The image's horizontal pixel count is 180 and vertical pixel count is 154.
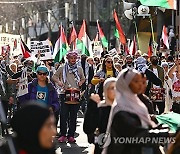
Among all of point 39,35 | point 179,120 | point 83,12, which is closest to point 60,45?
point 179,120

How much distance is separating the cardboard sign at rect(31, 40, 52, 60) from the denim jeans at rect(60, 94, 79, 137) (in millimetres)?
5453

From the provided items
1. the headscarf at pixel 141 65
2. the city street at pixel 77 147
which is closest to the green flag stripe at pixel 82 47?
the headscarf at pixel 141 65

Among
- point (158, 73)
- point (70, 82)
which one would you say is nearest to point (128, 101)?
point (70, 82)

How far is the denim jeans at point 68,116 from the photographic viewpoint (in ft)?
40.1

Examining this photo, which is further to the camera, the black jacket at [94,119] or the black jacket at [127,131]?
the black jacket at [94,119]

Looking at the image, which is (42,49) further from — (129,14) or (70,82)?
A: (129,14)

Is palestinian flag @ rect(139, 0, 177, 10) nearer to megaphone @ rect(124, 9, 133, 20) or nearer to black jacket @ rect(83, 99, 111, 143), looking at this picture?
black jacket @ rect(83, 99, 111, 143)

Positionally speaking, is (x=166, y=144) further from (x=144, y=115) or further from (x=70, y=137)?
(x=70, y=137)

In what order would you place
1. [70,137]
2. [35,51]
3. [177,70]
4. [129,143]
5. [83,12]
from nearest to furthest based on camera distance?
[129,143], [70,137], [177,70], [35,51], [83,12]

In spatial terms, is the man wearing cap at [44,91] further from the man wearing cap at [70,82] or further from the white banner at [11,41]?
the white banner at [11,41]

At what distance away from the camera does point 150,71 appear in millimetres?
13008

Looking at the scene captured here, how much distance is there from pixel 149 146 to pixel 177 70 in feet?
24.8

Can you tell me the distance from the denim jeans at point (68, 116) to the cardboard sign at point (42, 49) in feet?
17.9

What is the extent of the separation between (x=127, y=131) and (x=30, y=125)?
4.75ft
